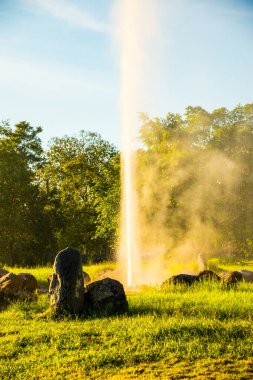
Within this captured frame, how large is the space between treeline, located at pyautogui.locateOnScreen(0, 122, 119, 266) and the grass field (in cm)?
3250

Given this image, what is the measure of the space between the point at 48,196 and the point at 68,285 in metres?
40.8

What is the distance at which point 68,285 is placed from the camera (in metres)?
12.4

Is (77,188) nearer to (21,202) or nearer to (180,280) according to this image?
(21,202)

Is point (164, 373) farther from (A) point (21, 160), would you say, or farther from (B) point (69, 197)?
(B) point (69, 197)

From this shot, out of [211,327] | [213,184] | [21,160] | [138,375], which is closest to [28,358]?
[138,375]

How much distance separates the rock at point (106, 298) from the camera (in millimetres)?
12367

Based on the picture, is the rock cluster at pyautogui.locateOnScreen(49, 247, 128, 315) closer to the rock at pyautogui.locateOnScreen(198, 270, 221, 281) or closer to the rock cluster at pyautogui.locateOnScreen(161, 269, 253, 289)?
the rock cluster at pyautogui.locateOnScreen(161, 269, 253, 289)

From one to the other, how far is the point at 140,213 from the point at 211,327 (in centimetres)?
1788

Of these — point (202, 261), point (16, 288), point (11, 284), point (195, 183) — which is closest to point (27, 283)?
point (16, 288)

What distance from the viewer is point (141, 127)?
28.0m

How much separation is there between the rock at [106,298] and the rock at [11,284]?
174 inches

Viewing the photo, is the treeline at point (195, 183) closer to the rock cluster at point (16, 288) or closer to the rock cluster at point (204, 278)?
the rock cluster at point (204, 278)

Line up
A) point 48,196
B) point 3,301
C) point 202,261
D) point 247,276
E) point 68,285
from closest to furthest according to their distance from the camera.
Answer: point 68,285
point 3,301
point 247,276
point 202,261
point 48,196

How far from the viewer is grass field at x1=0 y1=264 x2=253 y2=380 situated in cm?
751
